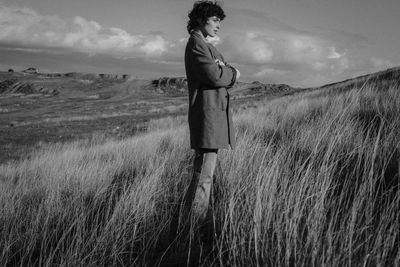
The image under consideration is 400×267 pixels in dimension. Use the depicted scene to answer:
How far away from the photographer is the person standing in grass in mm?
2711

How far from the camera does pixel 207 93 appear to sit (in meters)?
2.81

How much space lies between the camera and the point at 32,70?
374 ft

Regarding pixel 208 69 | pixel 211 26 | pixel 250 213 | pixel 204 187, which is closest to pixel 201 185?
pixel 204 187

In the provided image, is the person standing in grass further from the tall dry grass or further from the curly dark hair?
the tall dry grass

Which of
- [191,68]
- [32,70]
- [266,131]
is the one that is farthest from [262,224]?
[32,70]

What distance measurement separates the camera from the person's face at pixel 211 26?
9.36 ft

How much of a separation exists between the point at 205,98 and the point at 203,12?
685 millimetres

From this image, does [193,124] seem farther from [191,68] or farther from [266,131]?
[266,131]

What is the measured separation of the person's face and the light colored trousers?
0.94 m

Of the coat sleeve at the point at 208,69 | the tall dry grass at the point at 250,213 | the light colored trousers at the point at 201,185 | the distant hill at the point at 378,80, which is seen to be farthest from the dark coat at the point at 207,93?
the distant hill at the point at 378,80

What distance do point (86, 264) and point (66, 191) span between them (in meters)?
1.87

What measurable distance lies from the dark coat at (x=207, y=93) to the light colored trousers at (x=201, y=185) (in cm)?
11

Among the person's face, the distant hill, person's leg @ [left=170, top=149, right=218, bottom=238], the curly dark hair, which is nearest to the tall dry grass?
person's leg @ [left=170, top=149, right=218, bottom=238]

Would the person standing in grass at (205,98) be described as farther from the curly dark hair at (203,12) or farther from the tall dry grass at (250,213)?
the tall dry grass at (250,213)
